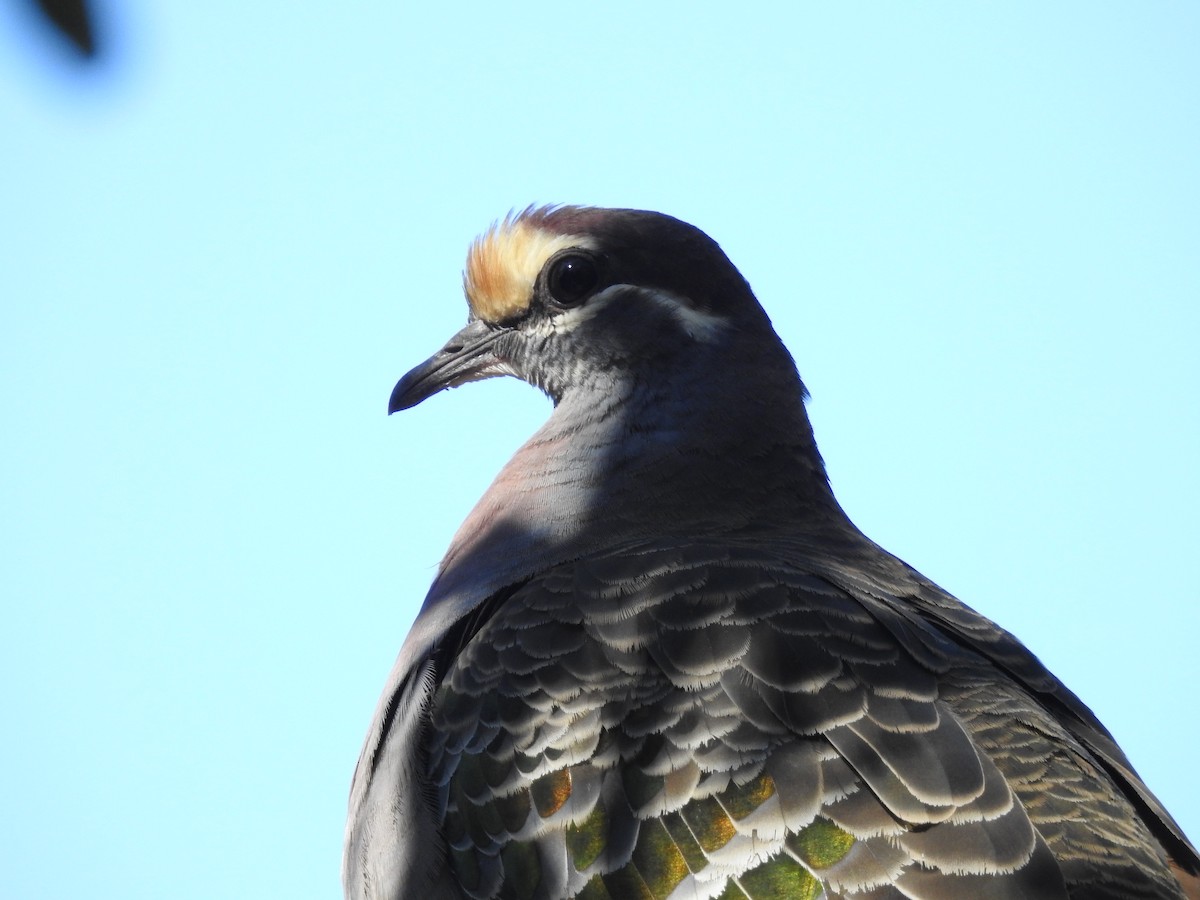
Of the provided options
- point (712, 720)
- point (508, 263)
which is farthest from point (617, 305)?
point (712, 720)

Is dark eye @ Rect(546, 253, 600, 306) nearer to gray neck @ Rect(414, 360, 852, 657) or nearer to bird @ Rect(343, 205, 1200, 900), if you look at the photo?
gray neck @ Rect(414, 360, 852, 657)

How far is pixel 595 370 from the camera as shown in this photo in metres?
5.02

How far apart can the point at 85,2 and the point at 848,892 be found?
2546 millimetres

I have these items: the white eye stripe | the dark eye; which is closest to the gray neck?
the white eye stripe

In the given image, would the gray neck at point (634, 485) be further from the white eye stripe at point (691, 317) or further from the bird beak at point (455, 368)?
the bird beak at point (455, 368)

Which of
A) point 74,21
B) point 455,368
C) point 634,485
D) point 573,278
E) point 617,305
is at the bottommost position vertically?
point 634,485

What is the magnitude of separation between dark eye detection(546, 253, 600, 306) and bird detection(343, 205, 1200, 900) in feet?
1.99

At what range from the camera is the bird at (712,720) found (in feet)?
9.82

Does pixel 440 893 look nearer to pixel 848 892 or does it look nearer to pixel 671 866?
pixel 671 866

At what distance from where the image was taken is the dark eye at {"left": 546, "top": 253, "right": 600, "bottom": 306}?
16.9 feet

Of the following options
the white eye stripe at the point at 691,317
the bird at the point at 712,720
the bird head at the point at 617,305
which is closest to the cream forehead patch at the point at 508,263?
the bird head at the point at 617,305

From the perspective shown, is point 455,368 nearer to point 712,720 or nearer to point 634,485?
point 634,485

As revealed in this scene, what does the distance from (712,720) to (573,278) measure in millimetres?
2394

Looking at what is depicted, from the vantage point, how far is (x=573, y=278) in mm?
5164
